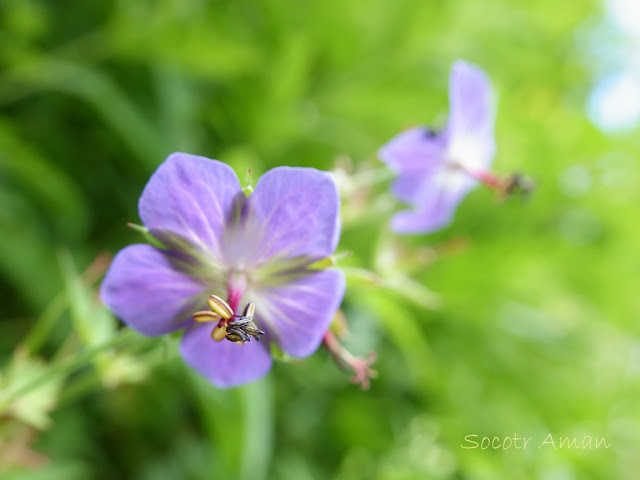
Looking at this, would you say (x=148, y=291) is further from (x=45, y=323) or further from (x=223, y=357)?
(x=45, y=323)

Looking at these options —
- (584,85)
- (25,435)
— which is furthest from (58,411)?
(584,85)

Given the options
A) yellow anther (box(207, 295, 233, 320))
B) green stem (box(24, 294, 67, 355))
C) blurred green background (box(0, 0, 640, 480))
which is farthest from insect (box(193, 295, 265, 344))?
green stem (box(24, 294, 67, 355))

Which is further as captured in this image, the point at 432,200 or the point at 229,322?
the point at 432,200

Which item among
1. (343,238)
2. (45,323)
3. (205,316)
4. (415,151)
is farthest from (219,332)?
(343,238)

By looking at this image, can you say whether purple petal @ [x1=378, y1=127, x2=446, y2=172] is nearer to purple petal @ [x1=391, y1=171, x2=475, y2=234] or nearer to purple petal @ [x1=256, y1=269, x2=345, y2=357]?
purple petal @ [x1=391, y1=171, x2=475, y2=234]

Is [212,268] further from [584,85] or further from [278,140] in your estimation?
[584,85]

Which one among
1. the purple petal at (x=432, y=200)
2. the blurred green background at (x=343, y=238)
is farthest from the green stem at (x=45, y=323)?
the purple petal at (x=432, y=200)
